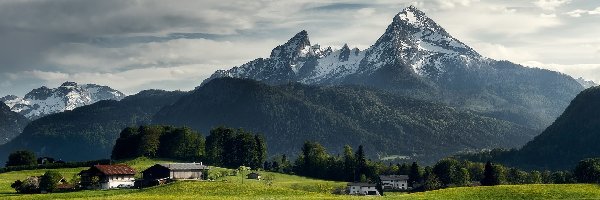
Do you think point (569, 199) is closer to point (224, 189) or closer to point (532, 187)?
point (532, 187)

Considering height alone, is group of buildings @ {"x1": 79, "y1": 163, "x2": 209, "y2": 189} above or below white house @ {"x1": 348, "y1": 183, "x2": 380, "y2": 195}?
above

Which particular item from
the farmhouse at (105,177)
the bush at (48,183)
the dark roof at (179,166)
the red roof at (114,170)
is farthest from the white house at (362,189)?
the bush at (48,183)

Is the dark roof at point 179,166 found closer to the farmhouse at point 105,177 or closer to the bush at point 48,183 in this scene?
the farmhouse at point 105,177

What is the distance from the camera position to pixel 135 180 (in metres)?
165

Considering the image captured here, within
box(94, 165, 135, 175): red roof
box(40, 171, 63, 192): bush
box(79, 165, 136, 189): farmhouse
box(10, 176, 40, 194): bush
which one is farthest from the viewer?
box(94, 165, 135, 175): red roof

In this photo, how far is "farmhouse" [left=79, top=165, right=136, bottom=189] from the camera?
524 feet

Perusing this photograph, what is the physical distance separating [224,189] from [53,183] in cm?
4794

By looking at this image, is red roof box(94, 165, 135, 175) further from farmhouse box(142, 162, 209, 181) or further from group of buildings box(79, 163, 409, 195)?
farmhouse box(142, 162, 209, 181)

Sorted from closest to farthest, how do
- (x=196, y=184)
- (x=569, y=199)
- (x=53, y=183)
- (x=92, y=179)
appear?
(x=569, y=199) < (x=196, y=184) < (x=53, y=183) < (x=92, y=179)

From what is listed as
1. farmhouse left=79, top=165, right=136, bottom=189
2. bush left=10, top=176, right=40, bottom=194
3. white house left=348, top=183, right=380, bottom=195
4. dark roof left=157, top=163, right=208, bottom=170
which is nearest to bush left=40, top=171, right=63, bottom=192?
bush left=10, top=176, right=40, bottom=194

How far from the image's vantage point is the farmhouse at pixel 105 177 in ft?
524

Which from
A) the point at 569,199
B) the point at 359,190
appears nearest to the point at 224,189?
the point at 569,199

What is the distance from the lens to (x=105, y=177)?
162750 mm

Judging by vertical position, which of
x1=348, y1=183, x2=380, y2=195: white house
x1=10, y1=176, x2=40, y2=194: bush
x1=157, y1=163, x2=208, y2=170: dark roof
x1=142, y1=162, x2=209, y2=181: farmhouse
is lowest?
x1=348, y1=183, x2=380, y2=195: white house
